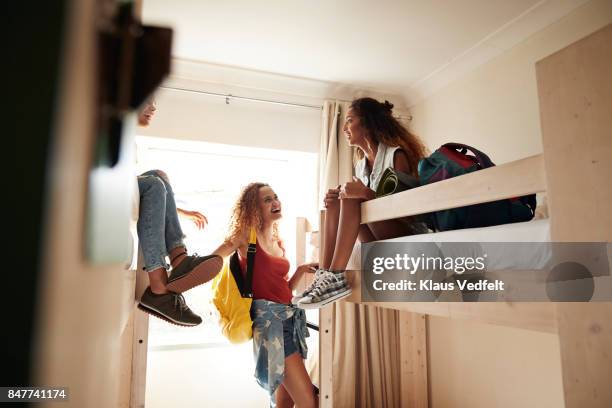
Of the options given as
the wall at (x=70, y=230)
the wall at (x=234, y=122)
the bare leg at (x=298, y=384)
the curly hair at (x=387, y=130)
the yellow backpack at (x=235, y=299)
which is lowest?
the bare leg at (x=298, y=384)

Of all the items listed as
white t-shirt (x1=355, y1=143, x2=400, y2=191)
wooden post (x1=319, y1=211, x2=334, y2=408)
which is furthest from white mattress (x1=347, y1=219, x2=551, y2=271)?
wooden post (x1=319, y1=211, x2=334, y2=408)

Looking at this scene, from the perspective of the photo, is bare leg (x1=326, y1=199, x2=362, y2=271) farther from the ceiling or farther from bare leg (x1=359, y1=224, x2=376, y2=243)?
the ceiling

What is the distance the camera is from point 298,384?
6.19ft

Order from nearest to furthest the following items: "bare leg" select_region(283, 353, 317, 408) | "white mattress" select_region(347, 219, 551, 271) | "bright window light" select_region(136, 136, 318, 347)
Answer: "white mattress" select_region(347, 219, 551, 271) → "bare leg" select_region(283, 353, 317, 408) → "bright window light" select_region(136, 136, 318, 347)

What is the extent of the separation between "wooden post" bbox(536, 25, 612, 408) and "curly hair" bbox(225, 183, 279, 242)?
1.56 meters

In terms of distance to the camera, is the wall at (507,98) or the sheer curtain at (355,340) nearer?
the wall at (507,98)

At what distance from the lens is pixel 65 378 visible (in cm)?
14

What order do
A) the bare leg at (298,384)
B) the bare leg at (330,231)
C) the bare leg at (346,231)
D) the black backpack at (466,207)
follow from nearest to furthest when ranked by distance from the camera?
the black backpack at (466,207)
the bare leg at (346,231)
the bare leg at (330,231)
the bare leg at (298,384)

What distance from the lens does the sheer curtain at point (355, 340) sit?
8.14ft

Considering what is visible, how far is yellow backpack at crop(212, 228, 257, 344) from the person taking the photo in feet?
6.28

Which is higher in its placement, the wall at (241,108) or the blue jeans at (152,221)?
the wall at (241,108)

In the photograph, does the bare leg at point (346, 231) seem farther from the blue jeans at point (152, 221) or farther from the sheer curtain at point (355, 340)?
the sheer curtain at point (355, 340)

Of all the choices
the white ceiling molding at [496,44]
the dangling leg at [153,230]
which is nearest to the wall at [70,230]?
the dangling leg at [153,230]

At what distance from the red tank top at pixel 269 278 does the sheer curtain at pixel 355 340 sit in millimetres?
457
